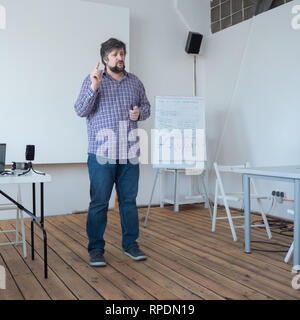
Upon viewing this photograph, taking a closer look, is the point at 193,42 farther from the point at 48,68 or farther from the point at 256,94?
the point at 48,68

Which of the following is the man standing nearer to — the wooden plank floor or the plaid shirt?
the plaid shirt

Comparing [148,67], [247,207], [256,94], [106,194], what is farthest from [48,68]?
[247,207]

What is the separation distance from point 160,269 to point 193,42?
12.1 feet

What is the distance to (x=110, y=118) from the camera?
281cm

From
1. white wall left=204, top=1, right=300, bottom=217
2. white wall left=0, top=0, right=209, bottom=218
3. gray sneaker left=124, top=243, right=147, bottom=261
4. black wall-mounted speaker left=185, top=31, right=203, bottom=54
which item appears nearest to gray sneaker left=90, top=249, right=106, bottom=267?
gray sneaker left=124, top=243, right=147, bottom=261

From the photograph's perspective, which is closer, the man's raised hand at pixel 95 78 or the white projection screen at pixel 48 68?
the man's raised hand at pixel 95 78

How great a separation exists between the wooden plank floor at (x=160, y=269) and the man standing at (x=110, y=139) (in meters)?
0.24

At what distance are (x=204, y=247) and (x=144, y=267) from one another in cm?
76

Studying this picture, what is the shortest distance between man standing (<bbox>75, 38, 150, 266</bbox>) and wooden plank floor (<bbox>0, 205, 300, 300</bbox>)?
0.24m

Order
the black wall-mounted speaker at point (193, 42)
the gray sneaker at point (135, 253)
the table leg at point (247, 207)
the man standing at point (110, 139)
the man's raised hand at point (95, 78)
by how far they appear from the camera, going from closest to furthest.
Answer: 1. the man's raised hand at point (95, 78)
2. the man standing at point (110, 139)
3. the gray sneaker at point (135, 253)
4. the table leg at point (247, 207)
5. the black wall-mounted speaker at point (193, 42)

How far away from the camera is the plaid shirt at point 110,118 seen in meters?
2.79

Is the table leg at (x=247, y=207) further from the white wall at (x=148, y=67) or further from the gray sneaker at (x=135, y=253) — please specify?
the white wall at (x=148, y=67)

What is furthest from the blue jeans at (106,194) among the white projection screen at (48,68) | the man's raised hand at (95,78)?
the white projection screen at (48,68)
